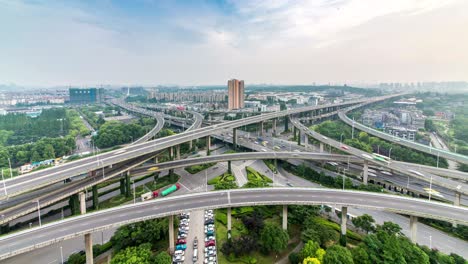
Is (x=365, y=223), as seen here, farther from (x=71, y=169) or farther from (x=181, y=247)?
(x=71, y=169)

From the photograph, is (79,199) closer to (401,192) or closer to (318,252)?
(318,252)

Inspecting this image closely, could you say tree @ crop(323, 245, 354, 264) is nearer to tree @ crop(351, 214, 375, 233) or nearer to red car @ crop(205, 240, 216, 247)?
tree @ crop(351, 214, 375, 233)

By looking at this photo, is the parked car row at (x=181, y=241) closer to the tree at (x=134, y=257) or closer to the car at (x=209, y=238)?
the car at (x=209, y=238)

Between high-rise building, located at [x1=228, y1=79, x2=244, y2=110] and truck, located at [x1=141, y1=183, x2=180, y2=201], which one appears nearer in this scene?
truck, located at [x1=141, y1=183, x2=180, y2=201]

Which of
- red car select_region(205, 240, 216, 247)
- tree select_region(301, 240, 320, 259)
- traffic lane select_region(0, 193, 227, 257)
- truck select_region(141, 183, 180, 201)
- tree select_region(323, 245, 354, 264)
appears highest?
traffic lane select_region(0, 193, 227, 257)

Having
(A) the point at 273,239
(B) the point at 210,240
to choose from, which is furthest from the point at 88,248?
(A) the point at 273,239

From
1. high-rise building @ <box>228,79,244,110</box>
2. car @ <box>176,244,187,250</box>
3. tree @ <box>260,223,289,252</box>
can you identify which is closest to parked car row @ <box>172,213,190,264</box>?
car @ <box>176,244,187,250</box>
